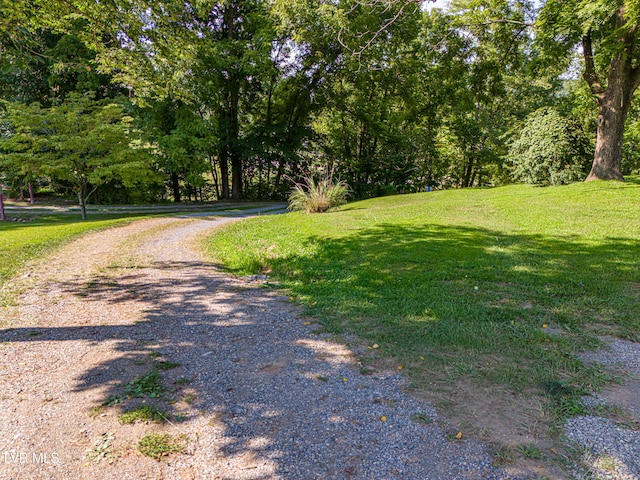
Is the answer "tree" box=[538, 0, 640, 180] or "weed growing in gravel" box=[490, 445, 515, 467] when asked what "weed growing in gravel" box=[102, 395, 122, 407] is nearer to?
"weed growing in gravel" box=[490, 445, 515, 467]

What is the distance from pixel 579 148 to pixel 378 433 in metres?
13.7

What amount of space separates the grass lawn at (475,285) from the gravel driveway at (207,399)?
44cm

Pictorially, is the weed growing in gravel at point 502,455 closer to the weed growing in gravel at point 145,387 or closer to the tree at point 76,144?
the weed growing in gravel at point 145,387

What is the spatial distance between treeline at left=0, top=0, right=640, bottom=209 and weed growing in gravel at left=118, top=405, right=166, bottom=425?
5535 mm

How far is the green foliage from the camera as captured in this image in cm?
1223

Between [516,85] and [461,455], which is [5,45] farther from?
[516,85]

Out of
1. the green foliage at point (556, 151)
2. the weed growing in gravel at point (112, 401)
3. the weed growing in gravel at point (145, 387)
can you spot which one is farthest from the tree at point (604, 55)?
the weed growing in gravel at point (112, 401)

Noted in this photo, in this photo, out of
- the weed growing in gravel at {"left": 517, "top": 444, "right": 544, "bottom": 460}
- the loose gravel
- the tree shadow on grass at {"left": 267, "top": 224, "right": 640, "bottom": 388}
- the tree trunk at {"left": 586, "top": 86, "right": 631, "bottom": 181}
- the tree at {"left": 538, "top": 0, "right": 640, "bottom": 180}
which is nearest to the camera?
the loose gravel

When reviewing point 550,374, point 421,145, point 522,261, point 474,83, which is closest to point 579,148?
point 474,83

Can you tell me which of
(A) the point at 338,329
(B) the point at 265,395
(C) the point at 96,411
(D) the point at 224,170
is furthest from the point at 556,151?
(D) the point at 224,170

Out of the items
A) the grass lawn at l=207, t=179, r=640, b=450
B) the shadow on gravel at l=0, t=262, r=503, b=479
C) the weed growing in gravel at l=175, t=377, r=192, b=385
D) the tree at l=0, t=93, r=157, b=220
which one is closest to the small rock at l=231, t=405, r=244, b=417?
the shadow on gravel at l=0, t=262, r=503, b=479

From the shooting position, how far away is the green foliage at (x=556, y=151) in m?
12.2

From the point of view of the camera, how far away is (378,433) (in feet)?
7.46

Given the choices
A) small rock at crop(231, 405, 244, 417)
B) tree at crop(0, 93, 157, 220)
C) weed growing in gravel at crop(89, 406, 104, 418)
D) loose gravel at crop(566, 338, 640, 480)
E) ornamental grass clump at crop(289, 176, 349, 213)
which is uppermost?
tree at crop(0, 93, 157, 220)
